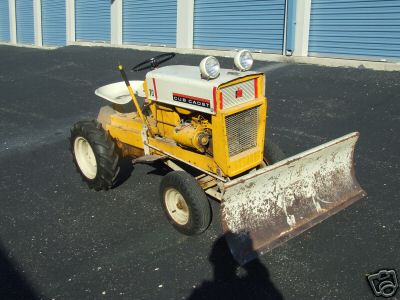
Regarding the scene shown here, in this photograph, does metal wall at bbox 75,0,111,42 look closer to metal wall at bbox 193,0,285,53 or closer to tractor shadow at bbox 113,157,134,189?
metal wall at bbox 193,0,285,53

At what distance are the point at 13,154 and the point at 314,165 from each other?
15.9ft

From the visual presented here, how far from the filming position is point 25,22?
2544 cm

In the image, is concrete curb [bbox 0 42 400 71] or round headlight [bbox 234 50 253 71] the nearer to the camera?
round headlight [bbox 234 50 253 71]

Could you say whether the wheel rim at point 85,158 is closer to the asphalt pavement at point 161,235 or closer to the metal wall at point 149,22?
the asphalt pavement at point 161,235

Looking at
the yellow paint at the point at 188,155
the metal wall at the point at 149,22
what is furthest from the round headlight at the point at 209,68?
the metal wall at the point at 149,22

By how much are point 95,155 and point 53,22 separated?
19.8 metres

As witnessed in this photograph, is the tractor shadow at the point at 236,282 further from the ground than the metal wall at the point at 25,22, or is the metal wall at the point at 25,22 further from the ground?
the metal wall at the point at 25,22

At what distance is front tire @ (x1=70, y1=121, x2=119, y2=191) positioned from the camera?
5062mm

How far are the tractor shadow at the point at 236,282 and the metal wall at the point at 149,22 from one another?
501 inches

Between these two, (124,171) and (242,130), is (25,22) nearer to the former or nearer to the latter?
(124,171)

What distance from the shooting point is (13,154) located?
7.04 meters

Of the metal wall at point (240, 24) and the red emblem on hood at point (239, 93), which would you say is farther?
the metal wall at point (240, 24)

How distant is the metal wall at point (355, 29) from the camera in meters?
10.5

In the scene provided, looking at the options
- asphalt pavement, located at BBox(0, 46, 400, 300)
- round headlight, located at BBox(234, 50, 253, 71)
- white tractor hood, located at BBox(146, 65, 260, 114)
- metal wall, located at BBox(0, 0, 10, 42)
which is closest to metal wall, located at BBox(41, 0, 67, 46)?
metal wall, located at BBox(0, 0, 10, 42)
